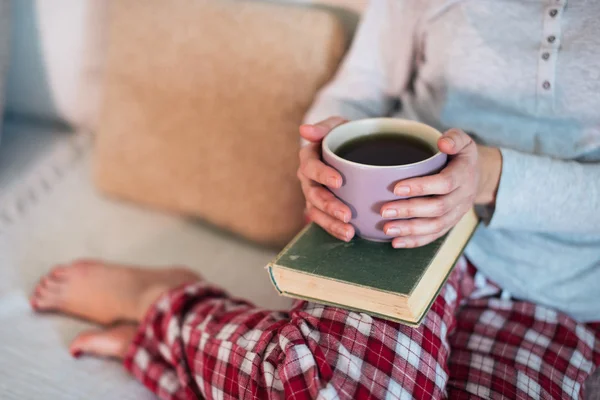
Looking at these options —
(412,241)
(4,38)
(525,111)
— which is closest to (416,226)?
(412,241)

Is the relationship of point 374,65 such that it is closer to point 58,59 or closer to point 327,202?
point 327,202

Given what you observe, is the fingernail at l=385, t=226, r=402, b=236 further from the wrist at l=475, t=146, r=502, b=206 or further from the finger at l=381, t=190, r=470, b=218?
the wrist at l=475, t=146, r=502, b=206

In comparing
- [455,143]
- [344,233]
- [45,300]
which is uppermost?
[455,143]

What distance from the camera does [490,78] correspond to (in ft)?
2.42

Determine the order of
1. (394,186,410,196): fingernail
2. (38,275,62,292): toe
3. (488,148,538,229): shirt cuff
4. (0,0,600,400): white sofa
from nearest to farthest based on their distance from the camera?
1. (394,186,410,196): fingernail
2. (488,148,538,229): shirt cuff
3. (0,0,600,400): white sofa
4. (38,275,62,292): toe

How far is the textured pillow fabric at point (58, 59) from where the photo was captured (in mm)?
1107

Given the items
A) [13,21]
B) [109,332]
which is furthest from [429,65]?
[13,21]

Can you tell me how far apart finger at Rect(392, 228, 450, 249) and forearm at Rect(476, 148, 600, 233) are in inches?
3.9

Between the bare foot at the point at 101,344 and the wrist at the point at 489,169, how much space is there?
52cm

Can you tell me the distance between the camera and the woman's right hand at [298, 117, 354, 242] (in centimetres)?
60

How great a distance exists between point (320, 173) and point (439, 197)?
12 centimetres

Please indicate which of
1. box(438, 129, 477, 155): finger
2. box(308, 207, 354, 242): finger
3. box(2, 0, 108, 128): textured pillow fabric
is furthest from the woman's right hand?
box(2, 0, 108, 128): textured pillow fabric

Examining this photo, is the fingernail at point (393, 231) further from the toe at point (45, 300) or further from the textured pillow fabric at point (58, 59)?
the textured pillow fabric at point (58, 59)

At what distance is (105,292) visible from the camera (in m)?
0.91
